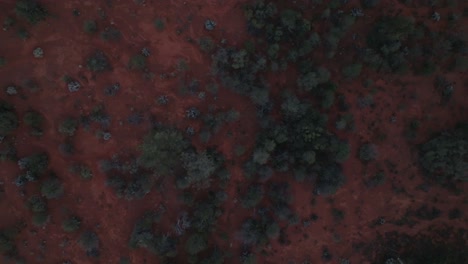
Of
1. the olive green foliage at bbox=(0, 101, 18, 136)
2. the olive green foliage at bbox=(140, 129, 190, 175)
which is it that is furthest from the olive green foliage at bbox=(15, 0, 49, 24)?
the olive green foliage at bbox=(140, 129, 190, 175)

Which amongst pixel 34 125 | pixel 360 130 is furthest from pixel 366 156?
pixel 34 125

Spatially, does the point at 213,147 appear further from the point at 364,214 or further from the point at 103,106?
the point at 364,214

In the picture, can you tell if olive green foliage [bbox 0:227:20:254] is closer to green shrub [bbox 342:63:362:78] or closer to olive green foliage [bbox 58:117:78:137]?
olive green foliage [bbox 58:117:78:137]

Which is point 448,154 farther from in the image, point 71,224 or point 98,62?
point 71,224

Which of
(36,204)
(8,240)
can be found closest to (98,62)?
(36,204)

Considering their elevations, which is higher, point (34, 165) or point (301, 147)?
point (301, 147)

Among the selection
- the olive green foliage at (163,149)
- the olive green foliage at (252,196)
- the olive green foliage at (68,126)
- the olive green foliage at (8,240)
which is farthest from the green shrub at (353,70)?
the olive green foliage at (8,240)

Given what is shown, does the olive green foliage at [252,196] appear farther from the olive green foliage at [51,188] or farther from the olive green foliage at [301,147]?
the olive green foliage at [51,188]
